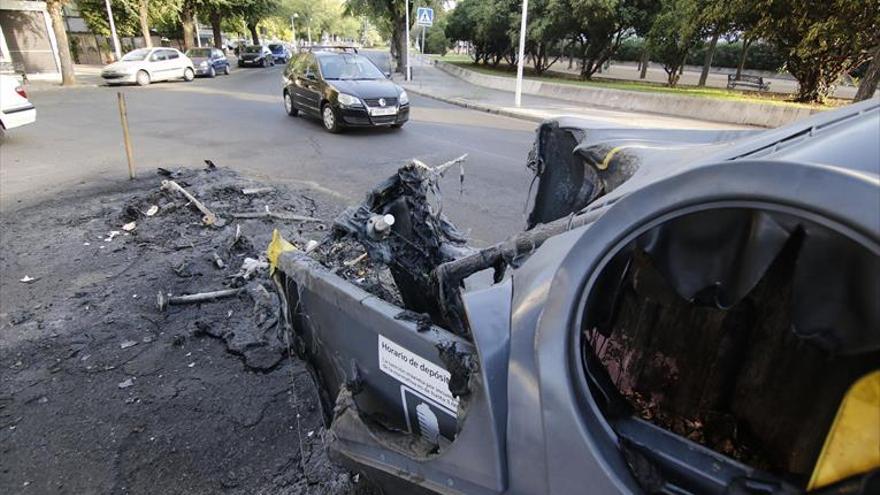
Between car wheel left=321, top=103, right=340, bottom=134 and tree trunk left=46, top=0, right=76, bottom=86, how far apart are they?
15.9 metres

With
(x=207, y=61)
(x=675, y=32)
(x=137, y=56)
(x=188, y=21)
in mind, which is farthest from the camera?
(x=188, y=21)

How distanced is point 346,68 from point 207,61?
760 inches

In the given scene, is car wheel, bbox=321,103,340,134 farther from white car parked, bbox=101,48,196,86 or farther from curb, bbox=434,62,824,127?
white car parked, bbox=101,48,196,86

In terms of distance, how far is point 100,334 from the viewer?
3.80m

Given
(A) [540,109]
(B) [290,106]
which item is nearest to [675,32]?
(A) [540,109]

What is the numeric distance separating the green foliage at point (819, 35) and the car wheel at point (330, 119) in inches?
467

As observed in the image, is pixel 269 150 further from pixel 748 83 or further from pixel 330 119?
pixel 748 83

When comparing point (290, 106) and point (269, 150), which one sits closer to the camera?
point (269, 150)

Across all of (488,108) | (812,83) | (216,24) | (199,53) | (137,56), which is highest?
(216,24)

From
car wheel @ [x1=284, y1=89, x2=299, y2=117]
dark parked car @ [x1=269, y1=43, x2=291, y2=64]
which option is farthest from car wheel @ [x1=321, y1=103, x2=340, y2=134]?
dark parked car @ [x1=269, y1=43, x2=291, y2=64]

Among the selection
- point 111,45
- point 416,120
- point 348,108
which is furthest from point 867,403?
point 111,45

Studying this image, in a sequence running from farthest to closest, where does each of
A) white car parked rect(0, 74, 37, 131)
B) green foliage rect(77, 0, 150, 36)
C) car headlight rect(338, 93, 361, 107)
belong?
green foliage rect(77, 0, 150, 36) → car headlight rect(338, 93, 361, 107) → white car parked rect(0, 74, 37, 131)

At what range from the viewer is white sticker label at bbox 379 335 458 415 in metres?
1.82

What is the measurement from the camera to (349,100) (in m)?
11.3
